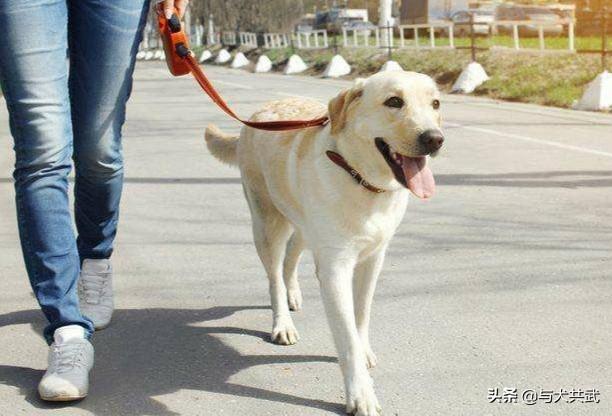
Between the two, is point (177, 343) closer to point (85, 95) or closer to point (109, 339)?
point (109, 339)

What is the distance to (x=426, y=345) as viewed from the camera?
154 inches

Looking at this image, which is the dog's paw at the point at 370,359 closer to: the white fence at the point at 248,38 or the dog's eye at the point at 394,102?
the dog's eye at the point at 394,102

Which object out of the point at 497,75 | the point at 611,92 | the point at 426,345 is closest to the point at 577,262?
the point at 426,345

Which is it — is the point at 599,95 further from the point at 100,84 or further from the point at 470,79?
the point at 100,84

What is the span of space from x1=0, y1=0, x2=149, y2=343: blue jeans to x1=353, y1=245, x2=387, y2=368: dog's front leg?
104cm

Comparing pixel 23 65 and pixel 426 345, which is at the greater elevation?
pixel 23 65

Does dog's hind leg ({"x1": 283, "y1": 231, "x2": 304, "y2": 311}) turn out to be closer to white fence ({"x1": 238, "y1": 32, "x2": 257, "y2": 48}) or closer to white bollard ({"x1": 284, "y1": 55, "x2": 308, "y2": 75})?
white bollard ({"x1": 284, "y1": 55, "x2": 308, "y2": 75})

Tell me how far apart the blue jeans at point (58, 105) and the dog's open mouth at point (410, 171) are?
1.16 meters

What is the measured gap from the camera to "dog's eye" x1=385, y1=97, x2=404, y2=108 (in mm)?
3309

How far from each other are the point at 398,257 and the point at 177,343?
71.4 inches

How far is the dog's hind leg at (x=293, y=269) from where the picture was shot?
Answer: 171 inches

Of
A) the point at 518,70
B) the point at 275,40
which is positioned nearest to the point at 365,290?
the point at 518,70

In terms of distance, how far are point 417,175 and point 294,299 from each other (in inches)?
54.6

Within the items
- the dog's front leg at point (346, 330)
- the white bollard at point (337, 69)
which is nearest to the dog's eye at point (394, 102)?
the dog's front leg at point (346, 330)
